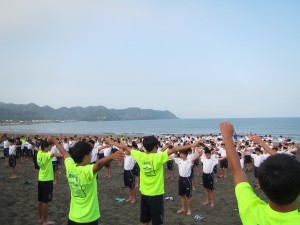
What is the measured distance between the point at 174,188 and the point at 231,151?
39.0 feet

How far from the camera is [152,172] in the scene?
650 centimetres

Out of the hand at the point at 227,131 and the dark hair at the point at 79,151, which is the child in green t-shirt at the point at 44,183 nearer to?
the dark hair at the point at 79,151

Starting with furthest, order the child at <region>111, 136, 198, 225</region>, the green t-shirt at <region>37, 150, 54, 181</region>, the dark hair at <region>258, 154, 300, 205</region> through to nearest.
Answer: the green t-shirt at <region>37, 150, 54, 181</region>, the child at <region>111, 136, 198, 225</region>, the dark hair at <region>258, 154, 300, 205</region>

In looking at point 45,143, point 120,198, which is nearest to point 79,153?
point 45,143

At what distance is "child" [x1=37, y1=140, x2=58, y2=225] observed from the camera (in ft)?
26.3

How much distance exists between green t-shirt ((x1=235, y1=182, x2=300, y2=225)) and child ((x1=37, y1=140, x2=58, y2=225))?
6.72 m

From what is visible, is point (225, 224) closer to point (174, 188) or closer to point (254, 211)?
point (174, 188)

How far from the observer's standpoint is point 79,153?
4.61m

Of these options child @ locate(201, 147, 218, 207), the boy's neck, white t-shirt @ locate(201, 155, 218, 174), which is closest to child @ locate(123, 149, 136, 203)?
child @ locate(201, 147, 218, 207)

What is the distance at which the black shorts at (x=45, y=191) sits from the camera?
796cm

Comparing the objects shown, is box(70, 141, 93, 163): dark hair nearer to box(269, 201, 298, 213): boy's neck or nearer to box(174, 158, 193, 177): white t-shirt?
box(269, 201, 298, 213): boy's neck

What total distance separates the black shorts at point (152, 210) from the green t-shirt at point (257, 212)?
13.6 ft

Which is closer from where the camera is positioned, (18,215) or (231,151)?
(231,151)

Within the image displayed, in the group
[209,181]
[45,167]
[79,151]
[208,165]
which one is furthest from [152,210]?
[208,165]
